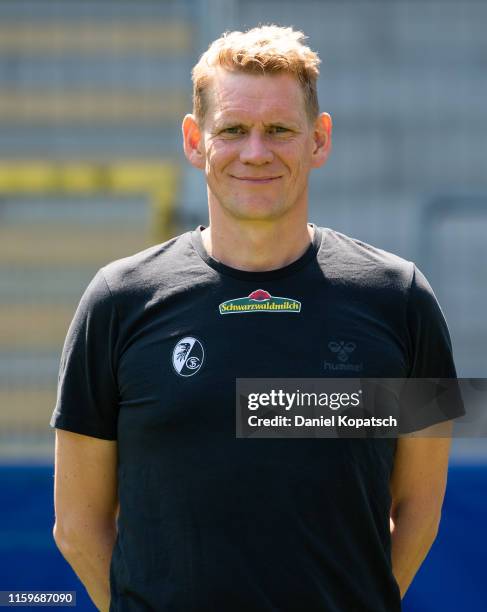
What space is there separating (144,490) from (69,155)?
4608 mm

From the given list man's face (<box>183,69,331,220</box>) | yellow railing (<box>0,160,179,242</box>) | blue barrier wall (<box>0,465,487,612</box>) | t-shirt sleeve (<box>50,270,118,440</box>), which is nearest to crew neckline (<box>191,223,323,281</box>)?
man's face (<box>183,69,331,220</box>)

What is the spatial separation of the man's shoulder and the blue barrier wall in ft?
3.56

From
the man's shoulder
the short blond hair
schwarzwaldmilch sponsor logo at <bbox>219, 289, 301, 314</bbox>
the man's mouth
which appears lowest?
schwarzwaldmilch sponsor logo at <bbox>219, 289, 301, 314</bbox>

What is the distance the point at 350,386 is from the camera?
214 cm

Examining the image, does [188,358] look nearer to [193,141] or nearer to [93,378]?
[93,378]

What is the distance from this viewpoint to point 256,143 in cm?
214

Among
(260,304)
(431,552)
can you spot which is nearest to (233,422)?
(260,304)

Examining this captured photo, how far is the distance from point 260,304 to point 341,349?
19 cm

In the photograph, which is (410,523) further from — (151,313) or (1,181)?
(1,181)

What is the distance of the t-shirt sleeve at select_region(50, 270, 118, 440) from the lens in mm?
2174

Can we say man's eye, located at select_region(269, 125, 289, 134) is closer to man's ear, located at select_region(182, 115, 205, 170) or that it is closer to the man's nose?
the man's nose

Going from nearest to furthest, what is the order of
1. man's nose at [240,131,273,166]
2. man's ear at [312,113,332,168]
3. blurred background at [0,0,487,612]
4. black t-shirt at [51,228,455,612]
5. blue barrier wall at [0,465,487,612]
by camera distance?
1. black t-shirt at [51,228,455,612]
2. man's nose at [240,131,273,166]
3. man's ear at [312,113,332,168]
4. blue barrier wall at [0,465,487,612]
5. blurred background at [0,0,487,612]

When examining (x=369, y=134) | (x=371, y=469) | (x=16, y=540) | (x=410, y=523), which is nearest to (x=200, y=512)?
(x=371, y=469)

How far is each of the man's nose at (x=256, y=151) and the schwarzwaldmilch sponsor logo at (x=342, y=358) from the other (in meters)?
0.40
